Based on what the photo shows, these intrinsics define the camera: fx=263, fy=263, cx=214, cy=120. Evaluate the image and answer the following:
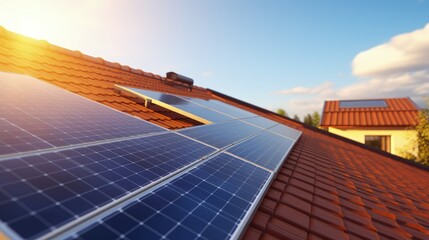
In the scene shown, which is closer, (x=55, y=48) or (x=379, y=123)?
(x=55, y=48)

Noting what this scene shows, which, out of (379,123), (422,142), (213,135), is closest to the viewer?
(213,135)

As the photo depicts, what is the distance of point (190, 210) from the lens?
7.27ft

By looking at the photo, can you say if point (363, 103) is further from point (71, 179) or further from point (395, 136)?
point (71, 179)

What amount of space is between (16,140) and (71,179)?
2.71 ft

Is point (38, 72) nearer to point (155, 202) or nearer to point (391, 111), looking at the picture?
point (155, 202)

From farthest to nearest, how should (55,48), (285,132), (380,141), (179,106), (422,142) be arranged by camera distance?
(380,141) < (422,142) < (285,132) < (55,48) < (179,106)

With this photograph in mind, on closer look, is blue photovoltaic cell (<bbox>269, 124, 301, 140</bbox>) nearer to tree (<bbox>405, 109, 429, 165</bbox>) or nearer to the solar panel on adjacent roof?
tree (<bbox>405, 109, 429, 165</bbox>)

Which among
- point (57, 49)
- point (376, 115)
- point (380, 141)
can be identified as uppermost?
point (376, 115)

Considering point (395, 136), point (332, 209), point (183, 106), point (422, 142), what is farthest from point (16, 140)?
point (395, 136)

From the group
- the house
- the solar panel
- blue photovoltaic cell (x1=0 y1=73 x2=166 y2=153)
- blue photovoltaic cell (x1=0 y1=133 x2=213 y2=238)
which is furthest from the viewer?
the solar panel

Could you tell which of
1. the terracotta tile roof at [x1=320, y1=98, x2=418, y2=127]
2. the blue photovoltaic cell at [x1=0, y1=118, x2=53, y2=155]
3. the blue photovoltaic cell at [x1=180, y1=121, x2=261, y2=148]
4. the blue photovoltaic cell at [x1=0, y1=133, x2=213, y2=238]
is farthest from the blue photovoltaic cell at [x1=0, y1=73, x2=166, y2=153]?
the terracotta tile roof at [x1=320, y1=98, x2=418, y2=127]

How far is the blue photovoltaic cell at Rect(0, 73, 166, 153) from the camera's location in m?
2.74

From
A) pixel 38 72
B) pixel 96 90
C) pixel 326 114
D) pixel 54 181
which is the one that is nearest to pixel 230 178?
pixel 54 181

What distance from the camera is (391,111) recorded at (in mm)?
24438
